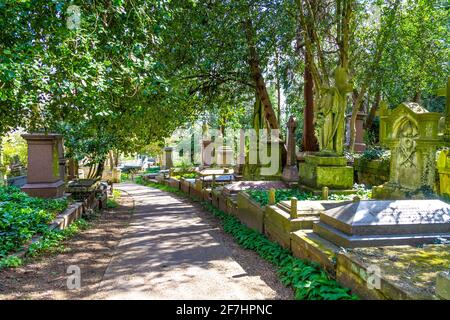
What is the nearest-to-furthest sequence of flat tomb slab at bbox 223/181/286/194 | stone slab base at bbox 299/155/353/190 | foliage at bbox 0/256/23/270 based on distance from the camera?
foliage at bbox 0/256/23/270 → stone slab base at bbox 299/155/353/190 → flat tomb slab at bbox 223/181/286/194

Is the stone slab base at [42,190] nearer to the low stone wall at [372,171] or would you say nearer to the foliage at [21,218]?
the foliage at [21,218]

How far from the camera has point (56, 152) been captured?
11.2m

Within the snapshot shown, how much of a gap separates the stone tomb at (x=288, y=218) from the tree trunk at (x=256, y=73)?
6.49 metres

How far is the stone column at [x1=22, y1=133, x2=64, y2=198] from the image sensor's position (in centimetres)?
1041

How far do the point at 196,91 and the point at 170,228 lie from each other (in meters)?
7.27

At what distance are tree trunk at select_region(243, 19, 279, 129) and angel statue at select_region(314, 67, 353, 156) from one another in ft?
11.0

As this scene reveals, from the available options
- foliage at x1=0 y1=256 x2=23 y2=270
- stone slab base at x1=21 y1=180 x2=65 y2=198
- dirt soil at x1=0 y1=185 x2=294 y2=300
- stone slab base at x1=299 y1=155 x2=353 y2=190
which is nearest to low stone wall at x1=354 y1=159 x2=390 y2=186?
stone slab base at x1=299 y1=155 x2=353 y2=190

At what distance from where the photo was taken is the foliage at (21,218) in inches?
237

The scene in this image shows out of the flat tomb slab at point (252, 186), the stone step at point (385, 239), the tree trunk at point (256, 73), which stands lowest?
the stone step at point (385, 239)

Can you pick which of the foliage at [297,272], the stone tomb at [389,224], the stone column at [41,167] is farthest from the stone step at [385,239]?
the stone column at [41,167]

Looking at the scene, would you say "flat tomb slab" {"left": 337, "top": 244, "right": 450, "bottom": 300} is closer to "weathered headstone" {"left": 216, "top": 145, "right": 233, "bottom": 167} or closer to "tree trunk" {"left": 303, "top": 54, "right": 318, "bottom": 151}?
"tree trunk" {"left": 303, "top": 54, "right": 318, "bottom": 151}

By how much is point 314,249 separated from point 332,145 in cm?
510
